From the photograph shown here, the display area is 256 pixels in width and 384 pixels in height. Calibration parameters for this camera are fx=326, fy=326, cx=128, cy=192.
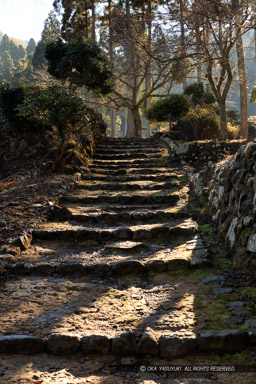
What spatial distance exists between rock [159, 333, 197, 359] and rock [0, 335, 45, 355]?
92 cm

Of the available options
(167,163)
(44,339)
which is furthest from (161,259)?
(167,163)

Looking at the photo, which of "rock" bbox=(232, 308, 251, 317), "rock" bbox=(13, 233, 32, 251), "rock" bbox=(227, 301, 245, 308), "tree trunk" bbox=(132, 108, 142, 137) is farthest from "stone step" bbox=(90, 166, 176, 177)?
"tree trunk" bbox=(132, 108, 142, 137)

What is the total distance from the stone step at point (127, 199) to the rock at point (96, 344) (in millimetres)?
4293

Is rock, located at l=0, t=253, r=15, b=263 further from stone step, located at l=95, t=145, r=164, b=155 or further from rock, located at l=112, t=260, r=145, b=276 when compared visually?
stone step, located at l=95, t=145, r=164, b=155

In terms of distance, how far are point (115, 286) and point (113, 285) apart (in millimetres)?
35

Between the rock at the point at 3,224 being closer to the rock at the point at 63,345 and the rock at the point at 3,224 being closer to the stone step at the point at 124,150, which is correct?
the rock at the point at 63,345

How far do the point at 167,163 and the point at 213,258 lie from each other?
606 cm

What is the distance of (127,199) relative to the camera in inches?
264

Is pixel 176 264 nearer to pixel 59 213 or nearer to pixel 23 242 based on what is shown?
pixel 23 242

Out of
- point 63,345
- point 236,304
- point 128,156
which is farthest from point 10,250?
point 128,156

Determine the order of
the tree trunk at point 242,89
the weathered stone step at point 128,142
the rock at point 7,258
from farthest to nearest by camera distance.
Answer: the tree trunk at point 242,89, the weathered stone step at point 128,142, the rock at point 7,258

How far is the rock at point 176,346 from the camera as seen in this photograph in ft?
7.97

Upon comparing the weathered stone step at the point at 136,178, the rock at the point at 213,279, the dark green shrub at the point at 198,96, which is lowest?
the rock at the point at 213,279

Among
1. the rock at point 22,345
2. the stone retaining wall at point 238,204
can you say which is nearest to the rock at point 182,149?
the stone retaining wall at point 238,204
